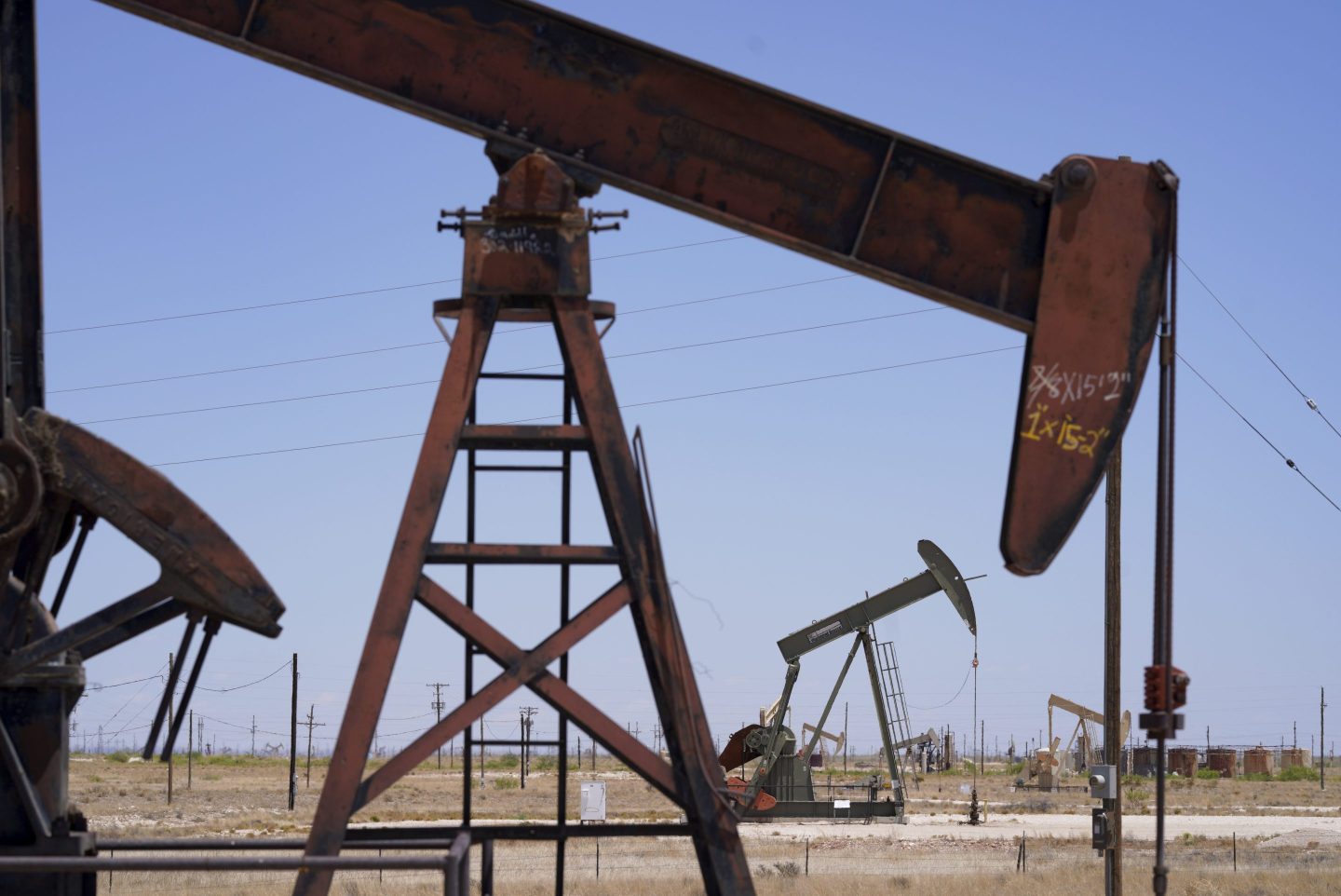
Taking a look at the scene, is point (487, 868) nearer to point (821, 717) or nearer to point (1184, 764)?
point (821, 717)

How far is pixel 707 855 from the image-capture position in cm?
708

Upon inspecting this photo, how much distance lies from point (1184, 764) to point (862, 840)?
1557 inches

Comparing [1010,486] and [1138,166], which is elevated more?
[1138,166]

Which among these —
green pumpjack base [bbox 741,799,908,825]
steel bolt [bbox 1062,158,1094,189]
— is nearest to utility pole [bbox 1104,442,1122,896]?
steel bolt [bbox 1062,158,1094,189]

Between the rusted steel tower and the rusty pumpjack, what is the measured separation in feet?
67.7

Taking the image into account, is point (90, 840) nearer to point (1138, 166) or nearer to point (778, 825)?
point (1138, 166)

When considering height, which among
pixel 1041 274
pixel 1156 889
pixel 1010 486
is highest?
pixel 1041 274

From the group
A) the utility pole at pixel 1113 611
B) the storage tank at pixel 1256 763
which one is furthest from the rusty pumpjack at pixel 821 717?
the storage tank at pixel 1256 763

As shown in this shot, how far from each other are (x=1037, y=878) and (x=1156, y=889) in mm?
12535

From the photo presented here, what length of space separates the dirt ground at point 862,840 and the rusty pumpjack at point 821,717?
60cm

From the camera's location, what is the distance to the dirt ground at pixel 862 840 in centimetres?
1811

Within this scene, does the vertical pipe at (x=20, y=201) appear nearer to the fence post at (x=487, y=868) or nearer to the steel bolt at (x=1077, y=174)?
the fence post at (x=487, y=868)

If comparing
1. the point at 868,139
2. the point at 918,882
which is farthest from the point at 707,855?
the point at 918,882

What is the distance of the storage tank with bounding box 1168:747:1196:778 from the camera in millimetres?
61450
